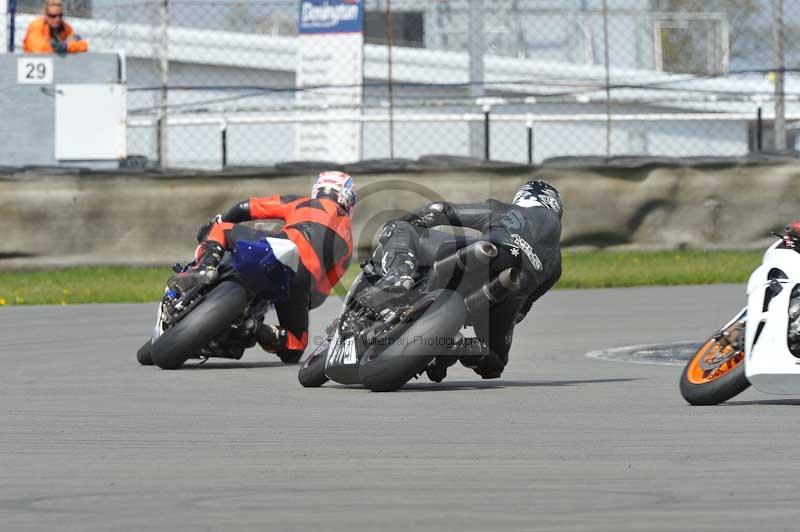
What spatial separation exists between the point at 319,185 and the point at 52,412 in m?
3.01

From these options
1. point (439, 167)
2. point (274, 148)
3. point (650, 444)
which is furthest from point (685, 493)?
point (274, 148)

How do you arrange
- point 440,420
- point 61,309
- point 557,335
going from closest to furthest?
point 440,420 < point 557,335 < point 61,309

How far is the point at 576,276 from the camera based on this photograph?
648 inches

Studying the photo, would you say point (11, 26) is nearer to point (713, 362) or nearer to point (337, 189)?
point (337, 189)

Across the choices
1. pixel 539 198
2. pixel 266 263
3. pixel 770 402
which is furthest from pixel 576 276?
pixel 770 402

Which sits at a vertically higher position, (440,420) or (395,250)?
(395,250)

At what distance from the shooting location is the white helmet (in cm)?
1010

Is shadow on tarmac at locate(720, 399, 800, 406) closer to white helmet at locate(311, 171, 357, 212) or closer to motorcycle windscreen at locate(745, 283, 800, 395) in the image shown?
motorcycle windscreen at locate(745, 283, 800, 395)

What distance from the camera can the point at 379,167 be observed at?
16.7 meters

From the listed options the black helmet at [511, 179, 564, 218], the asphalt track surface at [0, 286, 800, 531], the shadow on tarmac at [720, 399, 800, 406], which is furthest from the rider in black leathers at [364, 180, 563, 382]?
the shadow on tarmac at [720, 399, 800, 406]

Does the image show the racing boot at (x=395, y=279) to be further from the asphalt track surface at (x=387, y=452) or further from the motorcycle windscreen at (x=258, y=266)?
the motorcycle windscreen at (x=258, y=266)

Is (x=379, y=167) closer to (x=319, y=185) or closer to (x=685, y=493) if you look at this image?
(x=319, y=185)

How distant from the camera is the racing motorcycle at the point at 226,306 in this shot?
31.8 feet

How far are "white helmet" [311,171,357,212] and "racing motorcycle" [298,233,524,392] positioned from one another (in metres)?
1.62
